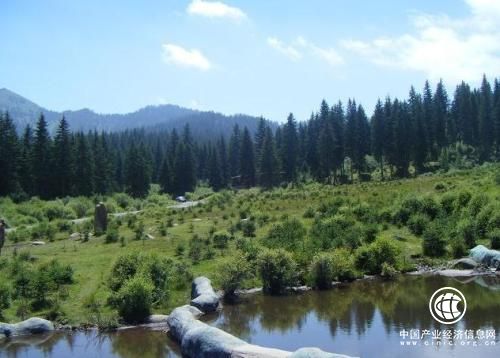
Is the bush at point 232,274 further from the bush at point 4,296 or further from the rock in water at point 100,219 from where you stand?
the rock in water at point 100,219

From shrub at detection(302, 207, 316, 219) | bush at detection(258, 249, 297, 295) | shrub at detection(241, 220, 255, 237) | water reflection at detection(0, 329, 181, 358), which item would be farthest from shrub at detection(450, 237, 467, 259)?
water reflection at detection(0, 329, 181, 358)

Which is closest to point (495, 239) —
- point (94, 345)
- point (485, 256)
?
point (485, 256)

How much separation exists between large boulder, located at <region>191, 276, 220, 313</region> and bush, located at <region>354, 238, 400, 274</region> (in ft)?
31.3

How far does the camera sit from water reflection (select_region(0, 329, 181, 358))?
20389 millimetres

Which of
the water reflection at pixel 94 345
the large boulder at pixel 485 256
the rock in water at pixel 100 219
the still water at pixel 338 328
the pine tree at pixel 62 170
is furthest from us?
the pine tree at pixel 62 170

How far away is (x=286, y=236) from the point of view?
117 ft

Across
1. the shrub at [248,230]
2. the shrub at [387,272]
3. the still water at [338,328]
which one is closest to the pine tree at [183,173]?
the shrub at [248,230]

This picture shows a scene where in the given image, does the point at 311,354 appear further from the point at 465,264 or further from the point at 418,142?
the point at 418,142

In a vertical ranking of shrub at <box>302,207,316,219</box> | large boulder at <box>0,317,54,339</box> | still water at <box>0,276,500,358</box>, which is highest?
shrub at <box>302,207,316,219</box>

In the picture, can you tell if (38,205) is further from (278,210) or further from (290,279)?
(290,279)

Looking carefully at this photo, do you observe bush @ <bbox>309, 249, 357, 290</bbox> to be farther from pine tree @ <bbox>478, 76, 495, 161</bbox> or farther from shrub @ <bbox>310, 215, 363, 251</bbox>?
pine tree @ <bbox>478, 76, 495, 161</bbox>

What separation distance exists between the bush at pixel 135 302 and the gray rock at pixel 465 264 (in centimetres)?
1788

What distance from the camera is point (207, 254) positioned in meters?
33.3

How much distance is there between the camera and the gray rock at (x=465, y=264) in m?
31.5
